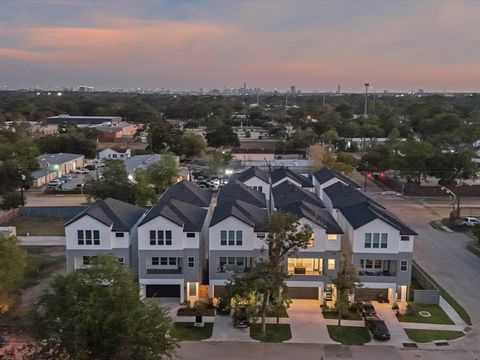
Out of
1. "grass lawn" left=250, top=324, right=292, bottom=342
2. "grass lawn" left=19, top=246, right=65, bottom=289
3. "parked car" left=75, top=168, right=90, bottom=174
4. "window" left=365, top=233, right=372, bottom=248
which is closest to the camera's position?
"grass lawn" left=250, top=324, right=292, bottom=342

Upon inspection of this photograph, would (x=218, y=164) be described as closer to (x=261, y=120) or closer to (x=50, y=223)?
(x=50, y=223)

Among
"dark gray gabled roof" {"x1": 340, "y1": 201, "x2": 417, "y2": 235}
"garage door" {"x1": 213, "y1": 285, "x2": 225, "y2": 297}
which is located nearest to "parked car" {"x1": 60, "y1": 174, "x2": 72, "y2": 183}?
"garage door" {"x1": 213, "y1": 285, "x2": 225, "y2": 297}

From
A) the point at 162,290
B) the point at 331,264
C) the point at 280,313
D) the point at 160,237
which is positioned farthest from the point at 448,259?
the point at 160,237

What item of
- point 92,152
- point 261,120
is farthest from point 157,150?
point 261,120

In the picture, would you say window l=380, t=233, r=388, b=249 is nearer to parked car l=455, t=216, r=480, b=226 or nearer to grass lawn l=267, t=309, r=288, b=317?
grass lawn l=267, t=309, r=288, b=317

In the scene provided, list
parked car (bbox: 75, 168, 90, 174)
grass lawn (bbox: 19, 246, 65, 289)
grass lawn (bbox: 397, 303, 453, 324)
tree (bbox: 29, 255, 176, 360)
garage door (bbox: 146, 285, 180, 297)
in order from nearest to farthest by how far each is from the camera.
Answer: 1. tree (bbox: 29, 255, 176, 360)
2. grass lawn (bbox: 397, 303, 453, 324)
3. garage door (bbox: 146, 285, 180, 297)
4. grass lawn (bbox: 19, 246, 65, 289)
5. parked car (bbox: 75, 168, 90, 174)

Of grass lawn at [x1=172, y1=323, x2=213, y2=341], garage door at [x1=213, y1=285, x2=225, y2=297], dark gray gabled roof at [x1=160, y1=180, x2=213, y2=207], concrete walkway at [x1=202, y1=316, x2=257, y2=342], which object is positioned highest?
dark gray gabled roof at [x1=160, y1=180, x2=213, y2=207]
